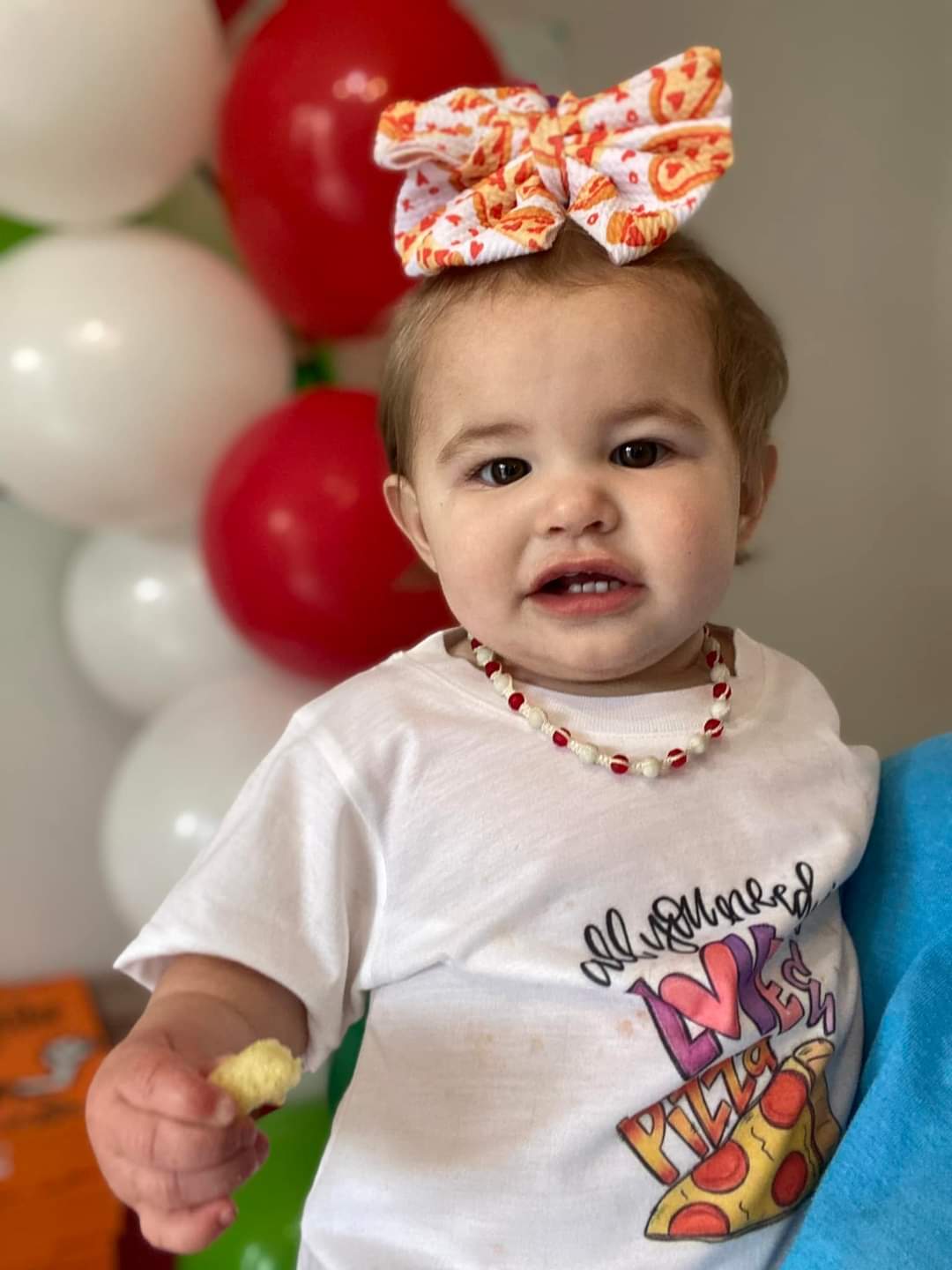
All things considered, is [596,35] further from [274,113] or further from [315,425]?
[315,425]

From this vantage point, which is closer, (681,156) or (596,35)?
(681,156)

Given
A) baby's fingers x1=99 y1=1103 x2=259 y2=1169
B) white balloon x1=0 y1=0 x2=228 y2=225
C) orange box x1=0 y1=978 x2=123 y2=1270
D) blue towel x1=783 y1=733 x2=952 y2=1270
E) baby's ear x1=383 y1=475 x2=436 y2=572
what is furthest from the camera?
orange box x1=0 y1=978 x2=123 y2=1270

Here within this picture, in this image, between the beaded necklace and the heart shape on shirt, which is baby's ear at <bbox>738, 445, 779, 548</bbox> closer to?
the beaded necklace

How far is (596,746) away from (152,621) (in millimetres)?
770

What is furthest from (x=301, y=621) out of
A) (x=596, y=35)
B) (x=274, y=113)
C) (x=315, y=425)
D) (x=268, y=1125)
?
(x=596, y=35)

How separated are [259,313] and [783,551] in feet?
2.89

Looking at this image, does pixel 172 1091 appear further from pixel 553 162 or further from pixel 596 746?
pixel 553 162

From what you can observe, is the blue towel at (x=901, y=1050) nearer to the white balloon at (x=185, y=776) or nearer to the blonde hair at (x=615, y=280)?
the blonde hair at (x=615, y=280)

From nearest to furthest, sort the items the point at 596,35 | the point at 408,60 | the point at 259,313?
the point at 408,60
the point at 259,313
the point at 596,35

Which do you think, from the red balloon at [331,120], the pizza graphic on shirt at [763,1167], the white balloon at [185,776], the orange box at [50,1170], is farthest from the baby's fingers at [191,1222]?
the red balloon at [331,120]

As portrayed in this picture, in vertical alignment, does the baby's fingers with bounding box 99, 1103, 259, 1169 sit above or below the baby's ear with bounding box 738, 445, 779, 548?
below

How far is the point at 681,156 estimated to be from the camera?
0.76 metres

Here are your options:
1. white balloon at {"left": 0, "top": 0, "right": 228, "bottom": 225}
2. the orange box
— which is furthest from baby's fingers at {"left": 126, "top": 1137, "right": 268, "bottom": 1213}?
white balloon at {"left": 0, "top": 0, "right": 228, "bottom": 225}

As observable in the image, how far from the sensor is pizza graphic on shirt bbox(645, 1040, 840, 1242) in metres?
0.69
